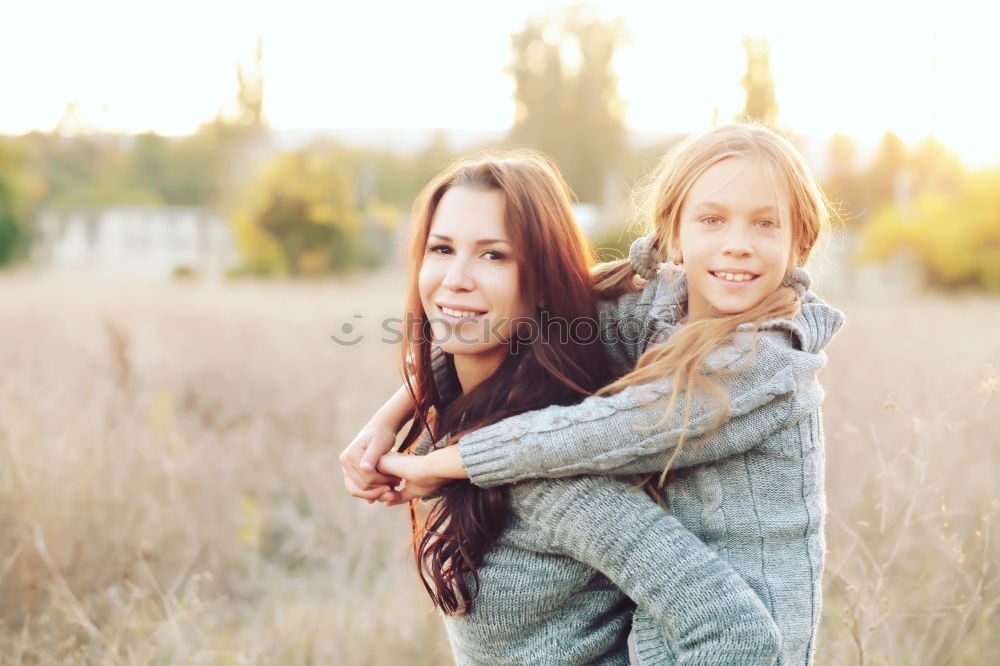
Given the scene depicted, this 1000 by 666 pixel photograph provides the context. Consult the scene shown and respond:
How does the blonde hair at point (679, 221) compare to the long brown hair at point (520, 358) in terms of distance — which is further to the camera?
the long brown hair at point (520, 358)

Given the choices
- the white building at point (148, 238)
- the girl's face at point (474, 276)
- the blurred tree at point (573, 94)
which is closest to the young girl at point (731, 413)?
the girl's face at point (474, 276)

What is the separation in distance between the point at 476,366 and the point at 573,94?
31509 mm

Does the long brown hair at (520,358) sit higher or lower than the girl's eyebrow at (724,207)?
lower

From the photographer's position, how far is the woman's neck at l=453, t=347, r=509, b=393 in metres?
1.95

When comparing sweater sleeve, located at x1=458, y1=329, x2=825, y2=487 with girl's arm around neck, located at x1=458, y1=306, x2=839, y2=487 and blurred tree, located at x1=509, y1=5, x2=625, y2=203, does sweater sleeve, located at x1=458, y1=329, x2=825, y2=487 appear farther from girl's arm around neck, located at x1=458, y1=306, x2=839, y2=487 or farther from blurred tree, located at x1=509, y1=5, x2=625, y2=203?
blurred tree, located at x1=509, y1=5, x2=625, y2=203

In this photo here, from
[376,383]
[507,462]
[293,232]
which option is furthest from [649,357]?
[293,232]

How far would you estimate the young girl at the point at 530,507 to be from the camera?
155 cm

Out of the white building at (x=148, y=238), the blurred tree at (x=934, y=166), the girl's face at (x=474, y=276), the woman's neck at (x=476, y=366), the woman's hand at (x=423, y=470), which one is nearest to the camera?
the woman's hand at (x=423, y=470)

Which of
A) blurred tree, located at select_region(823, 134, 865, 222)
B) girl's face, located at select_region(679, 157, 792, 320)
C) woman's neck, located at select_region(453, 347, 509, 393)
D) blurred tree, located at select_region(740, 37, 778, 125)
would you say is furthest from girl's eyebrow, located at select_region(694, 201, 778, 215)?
blurred tree, located at select_region(823, 134, 865, 222)

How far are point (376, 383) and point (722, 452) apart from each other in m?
4.93

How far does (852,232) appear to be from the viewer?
20922 millimetres

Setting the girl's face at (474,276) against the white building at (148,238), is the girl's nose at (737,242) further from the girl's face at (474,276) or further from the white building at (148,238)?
Answer: the white building at (148,238)

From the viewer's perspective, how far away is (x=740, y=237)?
171cm

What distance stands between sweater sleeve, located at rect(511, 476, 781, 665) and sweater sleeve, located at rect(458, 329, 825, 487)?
0.05 meters
